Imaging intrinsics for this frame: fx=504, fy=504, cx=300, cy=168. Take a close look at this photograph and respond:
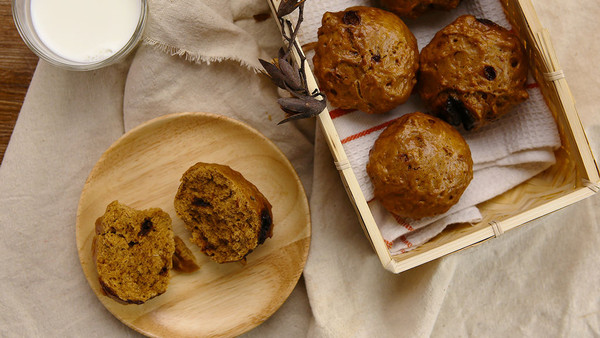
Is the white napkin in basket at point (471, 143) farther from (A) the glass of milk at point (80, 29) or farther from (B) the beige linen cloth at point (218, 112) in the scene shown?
(A) the glass of milk at point (80, 29)

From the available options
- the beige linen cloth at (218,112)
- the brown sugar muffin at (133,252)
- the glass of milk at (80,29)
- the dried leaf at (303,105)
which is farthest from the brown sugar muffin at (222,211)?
the glass of milk at (80,29)

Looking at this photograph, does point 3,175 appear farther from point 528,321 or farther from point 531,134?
point 528,321

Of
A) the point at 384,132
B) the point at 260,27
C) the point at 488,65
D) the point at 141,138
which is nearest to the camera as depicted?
the point at 488,65

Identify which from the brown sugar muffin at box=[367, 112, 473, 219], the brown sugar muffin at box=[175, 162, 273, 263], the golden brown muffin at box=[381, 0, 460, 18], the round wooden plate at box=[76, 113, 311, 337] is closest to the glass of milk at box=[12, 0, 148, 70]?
the round wooden plate at box=[76, 113, 311, 337]

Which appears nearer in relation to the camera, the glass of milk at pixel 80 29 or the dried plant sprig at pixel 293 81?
the dried plant sprig at pixel 293 81

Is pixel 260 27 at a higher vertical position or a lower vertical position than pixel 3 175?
higher

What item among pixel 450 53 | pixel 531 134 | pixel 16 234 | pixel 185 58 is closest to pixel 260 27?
pixel 185 58
